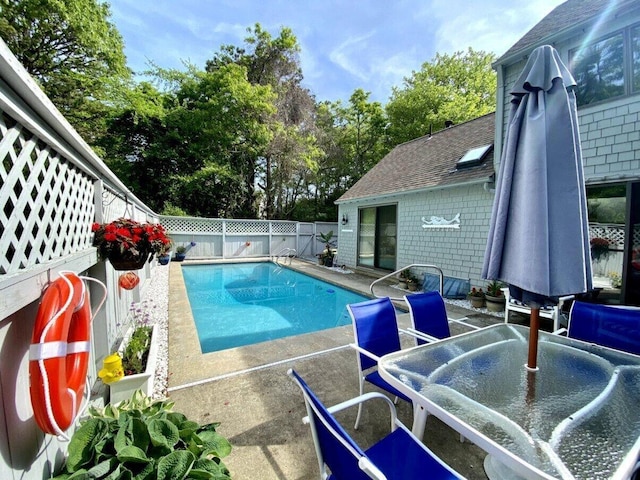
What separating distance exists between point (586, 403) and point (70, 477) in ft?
7.89

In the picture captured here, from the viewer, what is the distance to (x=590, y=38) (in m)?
4.48

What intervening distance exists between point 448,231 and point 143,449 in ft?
23.0

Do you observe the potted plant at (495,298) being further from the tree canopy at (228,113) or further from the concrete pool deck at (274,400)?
the tree canopy at (228,113)

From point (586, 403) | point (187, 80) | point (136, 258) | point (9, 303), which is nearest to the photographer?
point (9, 303)

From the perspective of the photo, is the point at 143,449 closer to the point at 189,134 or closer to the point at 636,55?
the point at 636,55

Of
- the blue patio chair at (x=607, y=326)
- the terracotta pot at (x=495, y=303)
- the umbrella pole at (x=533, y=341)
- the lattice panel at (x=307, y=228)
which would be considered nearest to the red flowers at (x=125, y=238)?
the umbrella pole at (x=533, y=341)

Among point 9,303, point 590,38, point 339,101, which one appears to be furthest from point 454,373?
point 339,101

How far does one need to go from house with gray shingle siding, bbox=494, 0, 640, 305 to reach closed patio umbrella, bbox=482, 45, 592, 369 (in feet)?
11.6

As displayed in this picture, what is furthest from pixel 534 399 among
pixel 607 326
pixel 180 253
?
pixel 180 253

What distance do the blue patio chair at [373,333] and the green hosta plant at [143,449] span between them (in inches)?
46.7

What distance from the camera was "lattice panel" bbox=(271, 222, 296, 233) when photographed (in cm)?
1394

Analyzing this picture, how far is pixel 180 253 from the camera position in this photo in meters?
11.8

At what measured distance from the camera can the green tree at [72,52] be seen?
9.34 m

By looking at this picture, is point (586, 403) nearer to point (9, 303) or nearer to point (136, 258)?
point (9, 303)
